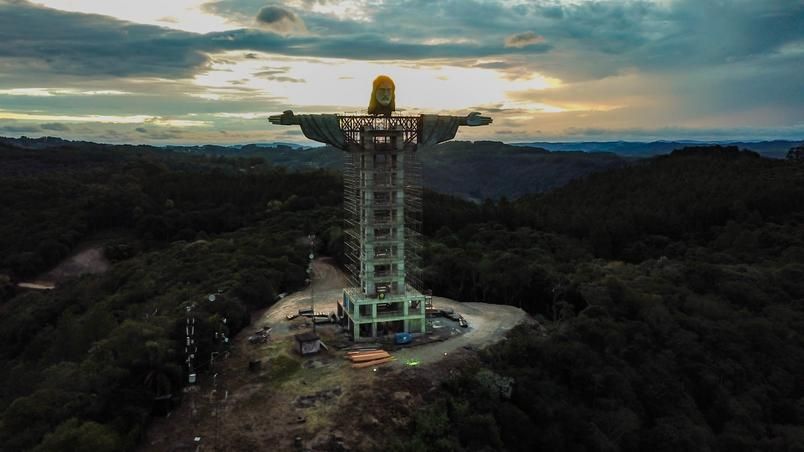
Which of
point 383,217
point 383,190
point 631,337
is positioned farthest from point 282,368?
point 631,337

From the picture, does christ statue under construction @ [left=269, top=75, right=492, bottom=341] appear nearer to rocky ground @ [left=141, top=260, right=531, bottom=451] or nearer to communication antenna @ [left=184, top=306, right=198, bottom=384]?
rocky ground @ [left=141, top=260, right=531, bottom=451]

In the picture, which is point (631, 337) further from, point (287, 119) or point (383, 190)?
point (287, 119)

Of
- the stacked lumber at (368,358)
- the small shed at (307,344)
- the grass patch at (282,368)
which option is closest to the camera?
the grass patch at (282,368)

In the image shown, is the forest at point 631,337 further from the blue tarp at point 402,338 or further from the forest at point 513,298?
the blue tarp at point 402,338

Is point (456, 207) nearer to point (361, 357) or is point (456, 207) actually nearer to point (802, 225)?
point (802, 225)

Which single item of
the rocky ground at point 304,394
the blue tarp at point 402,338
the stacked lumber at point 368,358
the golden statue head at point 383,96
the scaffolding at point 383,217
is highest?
the golden statue head at point 383,96

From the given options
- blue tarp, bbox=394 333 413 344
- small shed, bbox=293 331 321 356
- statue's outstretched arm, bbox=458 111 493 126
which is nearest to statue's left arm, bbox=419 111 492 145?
statue's outstretched arm, bbox=458 111 493 126

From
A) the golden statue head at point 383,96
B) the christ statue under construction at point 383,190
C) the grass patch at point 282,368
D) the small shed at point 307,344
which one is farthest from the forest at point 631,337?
the golden statue head at point 383,96

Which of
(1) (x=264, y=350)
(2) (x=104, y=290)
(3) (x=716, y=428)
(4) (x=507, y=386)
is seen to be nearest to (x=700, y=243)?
(3) (x=716, y=428)
